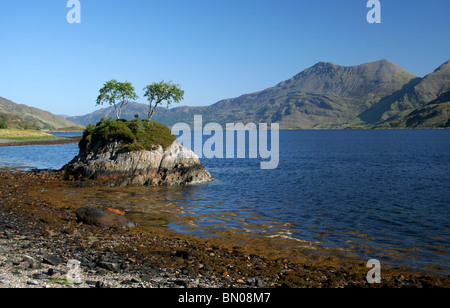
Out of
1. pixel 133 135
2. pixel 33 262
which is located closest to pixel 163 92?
pixel 133 135

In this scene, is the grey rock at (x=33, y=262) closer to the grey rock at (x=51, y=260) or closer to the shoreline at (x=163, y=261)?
the shoreline at (x=163, y=261)

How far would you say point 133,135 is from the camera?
1986 inches

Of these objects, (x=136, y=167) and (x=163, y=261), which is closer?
(x=163, y=261)

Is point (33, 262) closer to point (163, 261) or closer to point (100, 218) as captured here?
point (163, 261)

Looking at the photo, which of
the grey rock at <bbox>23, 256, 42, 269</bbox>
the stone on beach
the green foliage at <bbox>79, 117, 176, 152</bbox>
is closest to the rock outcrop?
the green foliage at <bbox>79, 117, 176, 152</bbox>

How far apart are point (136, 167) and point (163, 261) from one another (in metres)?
32.3

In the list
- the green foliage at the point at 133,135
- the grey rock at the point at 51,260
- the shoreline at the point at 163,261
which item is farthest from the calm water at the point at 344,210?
the grey rock at the point at 51,260

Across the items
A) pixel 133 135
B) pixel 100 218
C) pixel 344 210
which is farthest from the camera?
pixel 133 135

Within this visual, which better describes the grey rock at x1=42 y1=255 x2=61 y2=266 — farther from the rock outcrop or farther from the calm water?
the rock outcrop

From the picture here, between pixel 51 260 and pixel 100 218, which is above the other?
pixel 51 260

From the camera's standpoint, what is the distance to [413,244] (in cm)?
2191

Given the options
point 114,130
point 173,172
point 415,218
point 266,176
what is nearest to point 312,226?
point 415,218

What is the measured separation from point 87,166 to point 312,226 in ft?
113

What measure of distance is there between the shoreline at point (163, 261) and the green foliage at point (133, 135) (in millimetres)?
25095
